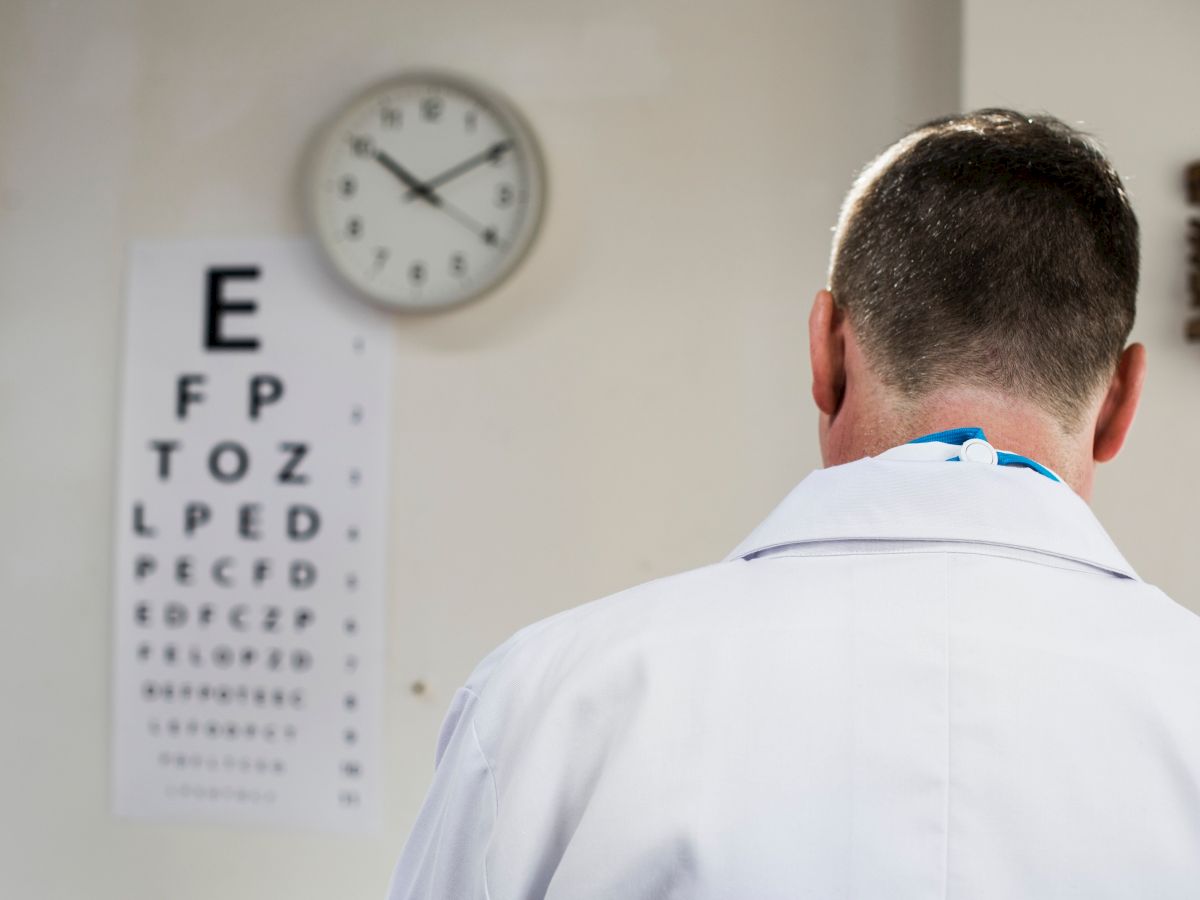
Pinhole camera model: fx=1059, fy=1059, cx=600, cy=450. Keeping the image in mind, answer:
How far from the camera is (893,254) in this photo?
682mm

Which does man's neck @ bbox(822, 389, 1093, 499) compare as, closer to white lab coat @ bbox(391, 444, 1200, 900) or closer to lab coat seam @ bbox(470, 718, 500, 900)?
white lab coat @ bbox(391, 444, 1200, 900)

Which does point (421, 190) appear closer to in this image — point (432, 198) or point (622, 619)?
point (432, 198)

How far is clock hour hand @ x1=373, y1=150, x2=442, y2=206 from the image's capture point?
1590mm

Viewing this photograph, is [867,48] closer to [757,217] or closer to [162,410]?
[757,217]

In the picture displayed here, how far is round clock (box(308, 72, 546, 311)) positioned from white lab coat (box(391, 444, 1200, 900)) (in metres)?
1.05

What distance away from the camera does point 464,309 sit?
1608 millimetres

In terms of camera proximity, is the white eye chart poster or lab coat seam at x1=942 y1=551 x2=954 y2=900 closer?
lab coat seam at x1=942 y1=551 x2=954 y2=900

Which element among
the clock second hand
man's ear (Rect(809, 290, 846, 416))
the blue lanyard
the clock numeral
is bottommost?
the blue lanyard

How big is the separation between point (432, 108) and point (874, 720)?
1.31 m

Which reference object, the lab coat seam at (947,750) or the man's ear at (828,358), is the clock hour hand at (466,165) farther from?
the lab coat seam at (947,750)

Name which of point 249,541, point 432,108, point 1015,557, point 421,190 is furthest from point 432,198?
point 1015,557

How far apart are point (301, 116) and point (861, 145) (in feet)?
2.83

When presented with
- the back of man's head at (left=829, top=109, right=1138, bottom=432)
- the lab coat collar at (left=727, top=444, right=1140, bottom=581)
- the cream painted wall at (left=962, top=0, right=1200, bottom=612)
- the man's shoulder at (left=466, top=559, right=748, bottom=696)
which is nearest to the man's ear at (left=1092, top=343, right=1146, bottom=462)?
the back of man's head at (left=829, top=109, right=1138, bottom=432)

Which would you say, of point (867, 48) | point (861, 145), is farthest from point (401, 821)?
point (867, 48)
